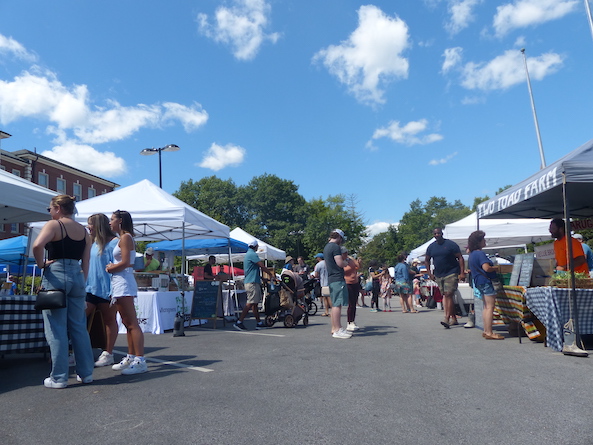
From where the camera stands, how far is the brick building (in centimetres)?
4417

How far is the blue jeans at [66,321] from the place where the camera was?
186 inches

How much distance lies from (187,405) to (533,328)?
5.64 m

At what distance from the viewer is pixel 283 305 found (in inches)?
425

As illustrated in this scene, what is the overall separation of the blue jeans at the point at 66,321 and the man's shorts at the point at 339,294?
174 inches

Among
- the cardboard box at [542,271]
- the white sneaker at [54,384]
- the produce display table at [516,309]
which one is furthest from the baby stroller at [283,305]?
the white sneaker at [54,384]

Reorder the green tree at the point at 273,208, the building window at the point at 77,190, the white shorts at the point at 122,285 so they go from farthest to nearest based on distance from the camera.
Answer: the green tree at the point at 273,208
the building window at the point at 77,190
the white shorts at the point at 122,285

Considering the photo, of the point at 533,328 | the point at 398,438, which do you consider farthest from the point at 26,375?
the point at 533,328

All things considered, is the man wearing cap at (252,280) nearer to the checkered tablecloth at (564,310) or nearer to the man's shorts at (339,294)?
the man's shorts at (339,294)

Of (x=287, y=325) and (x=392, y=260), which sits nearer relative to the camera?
(x=287, y=325)

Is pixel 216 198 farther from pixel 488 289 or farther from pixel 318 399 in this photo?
pixel 318 399

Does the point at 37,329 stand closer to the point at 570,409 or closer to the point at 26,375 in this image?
the point at 26,375

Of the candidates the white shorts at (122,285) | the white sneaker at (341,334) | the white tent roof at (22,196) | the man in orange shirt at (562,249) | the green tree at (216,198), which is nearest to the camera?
the white shorts at (122,285)

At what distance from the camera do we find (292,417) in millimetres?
3643

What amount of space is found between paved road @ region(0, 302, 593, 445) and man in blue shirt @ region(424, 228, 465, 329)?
2.81 m
